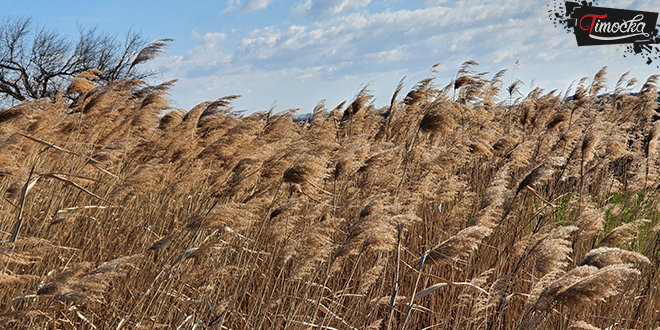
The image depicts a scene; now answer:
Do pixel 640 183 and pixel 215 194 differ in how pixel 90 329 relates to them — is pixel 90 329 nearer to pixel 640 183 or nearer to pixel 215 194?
pixel 215 194

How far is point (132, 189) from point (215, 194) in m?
0.58

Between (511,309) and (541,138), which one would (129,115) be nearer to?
(511,309)

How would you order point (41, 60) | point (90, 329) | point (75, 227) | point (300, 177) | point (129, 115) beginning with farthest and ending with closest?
point (41, 60) → point (129, 115) → point (75, 227) → point (90, 329) → point (300, 177)

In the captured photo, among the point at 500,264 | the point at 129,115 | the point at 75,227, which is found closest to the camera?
the point at 75,227

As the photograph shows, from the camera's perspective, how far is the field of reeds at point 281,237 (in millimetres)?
2250

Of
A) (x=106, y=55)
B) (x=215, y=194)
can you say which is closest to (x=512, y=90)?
(x=215, y=194)

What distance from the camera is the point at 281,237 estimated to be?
2.82m

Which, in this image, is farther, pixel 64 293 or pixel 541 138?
pixel 541 138

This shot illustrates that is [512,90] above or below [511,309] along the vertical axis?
above

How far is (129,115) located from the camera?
4746 millimetres

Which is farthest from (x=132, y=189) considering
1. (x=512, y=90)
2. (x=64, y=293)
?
(x=512, y=90)

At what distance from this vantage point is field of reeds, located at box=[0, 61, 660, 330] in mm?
2250

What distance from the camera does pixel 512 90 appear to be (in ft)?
29.0

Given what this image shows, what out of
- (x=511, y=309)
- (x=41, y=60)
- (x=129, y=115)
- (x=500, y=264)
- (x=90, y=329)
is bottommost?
(x=511, y=309)
